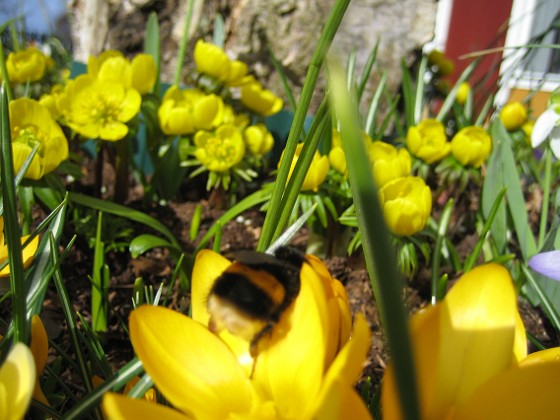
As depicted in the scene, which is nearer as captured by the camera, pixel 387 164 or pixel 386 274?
pixel 386 274

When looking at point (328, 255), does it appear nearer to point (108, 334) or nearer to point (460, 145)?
point (460, 145)

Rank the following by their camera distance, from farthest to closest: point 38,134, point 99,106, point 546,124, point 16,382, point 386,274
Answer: point 99,106 < point 38,134 < point 546,124 < point 16,382 < point 386,274

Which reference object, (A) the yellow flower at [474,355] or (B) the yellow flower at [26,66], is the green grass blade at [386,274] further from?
(B) the yellow flower at [26,66]

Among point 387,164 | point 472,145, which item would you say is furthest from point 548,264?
point 472,145

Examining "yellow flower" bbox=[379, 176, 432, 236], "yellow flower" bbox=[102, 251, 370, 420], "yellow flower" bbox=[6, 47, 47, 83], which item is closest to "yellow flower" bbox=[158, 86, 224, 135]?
"yellow flower" bbox=[6, 47, 47, 83]

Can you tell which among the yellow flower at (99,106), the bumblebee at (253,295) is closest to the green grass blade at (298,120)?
the bumblebee at (253,295)

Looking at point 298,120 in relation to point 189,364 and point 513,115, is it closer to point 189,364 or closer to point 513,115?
point 189,364

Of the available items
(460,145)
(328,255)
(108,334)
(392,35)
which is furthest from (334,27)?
(392,35)
